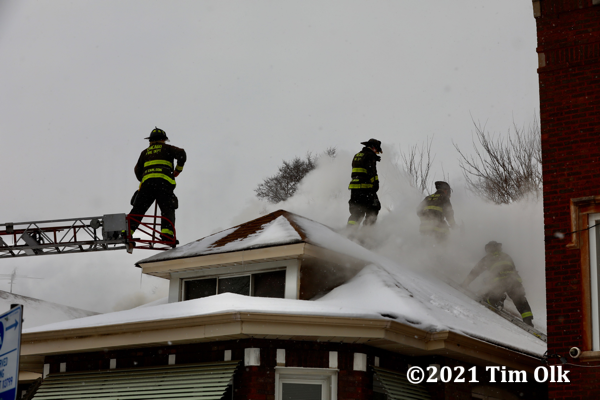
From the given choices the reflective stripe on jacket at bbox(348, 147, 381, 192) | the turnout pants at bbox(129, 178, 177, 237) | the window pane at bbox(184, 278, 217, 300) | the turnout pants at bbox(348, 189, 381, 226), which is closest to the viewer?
the window pane at bbox(184, 278, 217, 300)

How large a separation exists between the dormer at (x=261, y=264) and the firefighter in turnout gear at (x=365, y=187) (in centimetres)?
320

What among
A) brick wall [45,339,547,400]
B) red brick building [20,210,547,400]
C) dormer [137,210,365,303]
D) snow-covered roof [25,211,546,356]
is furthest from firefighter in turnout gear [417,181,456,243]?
brick wall [45,339,547,400]

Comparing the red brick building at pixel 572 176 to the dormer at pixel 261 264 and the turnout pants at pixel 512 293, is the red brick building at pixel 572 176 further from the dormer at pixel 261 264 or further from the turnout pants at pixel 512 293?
the turnout pants at pixel 512 293

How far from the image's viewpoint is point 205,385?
9219mm

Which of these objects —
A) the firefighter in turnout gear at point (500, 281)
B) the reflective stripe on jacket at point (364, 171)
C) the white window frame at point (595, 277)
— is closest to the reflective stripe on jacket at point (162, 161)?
the reflective stripe on jacket at point (364, 171)

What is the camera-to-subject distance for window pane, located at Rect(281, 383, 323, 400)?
9367 mm

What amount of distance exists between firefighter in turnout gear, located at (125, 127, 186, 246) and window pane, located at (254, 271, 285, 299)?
3061 mm

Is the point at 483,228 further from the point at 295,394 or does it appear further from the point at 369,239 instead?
the point at 295,394

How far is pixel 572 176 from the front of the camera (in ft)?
29.2

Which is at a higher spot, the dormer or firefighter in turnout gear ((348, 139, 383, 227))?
firefighter in turnout gear ((348, 139, 383, 227))

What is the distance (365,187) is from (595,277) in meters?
7.28

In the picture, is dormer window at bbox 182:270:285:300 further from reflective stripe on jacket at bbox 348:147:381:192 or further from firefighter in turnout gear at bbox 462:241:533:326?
firefighter in turnout gear at bbox 462:241:533:326

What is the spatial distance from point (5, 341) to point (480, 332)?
7.23 metres

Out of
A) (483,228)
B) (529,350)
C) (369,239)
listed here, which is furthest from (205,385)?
(483,228)
